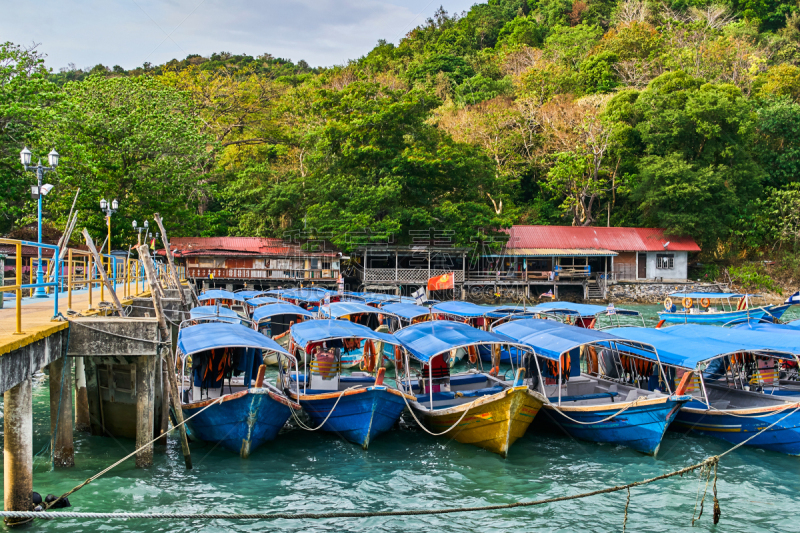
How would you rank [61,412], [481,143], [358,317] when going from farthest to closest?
[481,143] → [358,317] → [61,412]

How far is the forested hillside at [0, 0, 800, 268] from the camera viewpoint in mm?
35438

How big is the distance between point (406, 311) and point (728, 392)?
11833 mm

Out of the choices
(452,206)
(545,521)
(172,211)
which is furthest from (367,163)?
(545,521)

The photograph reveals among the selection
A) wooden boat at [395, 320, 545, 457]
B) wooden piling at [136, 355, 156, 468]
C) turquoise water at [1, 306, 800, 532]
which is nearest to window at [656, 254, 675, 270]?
wooden boat at [395, 320, 545, 457]

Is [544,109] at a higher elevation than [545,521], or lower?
higher

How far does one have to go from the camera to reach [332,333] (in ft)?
45.3

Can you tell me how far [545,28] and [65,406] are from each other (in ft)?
248

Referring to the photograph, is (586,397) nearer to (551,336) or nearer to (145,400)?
(551,336)

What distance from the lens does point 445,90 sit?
63.4 meters

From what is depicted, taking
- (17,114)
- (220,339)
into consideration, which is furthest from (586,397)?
(17,114)

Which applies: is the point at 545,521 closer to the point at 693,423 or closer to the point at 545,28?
the point at 693,423

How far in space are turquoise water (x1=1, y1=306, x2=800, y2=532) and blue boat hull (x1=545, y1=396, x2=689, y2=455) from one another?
0.82 ft

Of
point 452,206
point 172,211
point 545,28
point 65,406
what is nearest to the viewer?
point 65,406

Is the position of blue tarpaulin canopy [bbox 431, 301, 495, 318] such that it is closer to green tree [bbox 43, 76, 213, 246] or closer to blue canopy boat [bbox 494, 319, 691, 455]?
blue canopy boat [bbox 494, 319, 691, 455]
